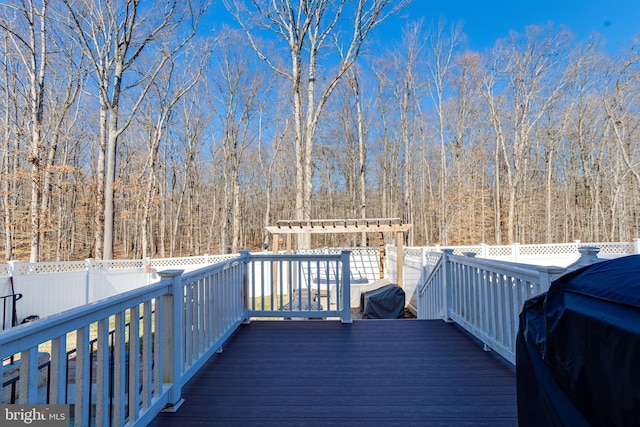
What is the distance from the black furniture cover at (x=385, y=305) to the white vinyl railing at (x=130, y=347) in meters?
4.36

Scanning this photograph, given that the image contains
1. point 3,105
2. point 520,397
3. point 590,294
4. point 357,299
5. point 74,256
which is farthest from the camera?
point 74,256

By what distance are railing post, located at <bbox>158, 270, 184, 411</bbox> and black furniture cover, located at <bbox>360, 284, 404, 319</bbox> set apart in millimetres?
5814

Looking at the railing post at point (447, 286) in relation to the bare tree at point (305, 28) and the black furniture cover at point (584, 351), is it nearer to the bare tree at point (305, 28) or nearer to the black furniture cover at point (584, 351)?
the black furniture cover at point (584, 351)

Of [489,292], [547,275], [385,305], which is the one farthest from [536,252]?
[547,275]

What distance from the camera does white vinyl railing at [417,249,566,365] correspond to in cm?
255

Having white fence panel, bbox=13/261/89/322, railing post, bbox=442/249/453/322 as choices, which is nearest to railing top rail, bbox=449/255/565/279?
railing post, bbox=442/249/453/322

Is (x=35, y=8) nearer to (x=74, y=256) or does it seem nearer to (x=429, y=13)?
(x=74, y=256)

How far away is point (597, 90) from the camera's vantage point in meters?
15.6

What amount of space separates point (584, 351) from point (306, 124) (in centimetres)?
1213

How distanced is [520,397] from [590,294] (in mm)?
595

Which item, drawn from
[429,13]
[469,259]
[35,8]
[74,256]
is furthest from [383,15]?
→ [74,256]

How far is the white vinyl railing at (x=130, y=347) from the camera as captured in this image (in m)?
1.26

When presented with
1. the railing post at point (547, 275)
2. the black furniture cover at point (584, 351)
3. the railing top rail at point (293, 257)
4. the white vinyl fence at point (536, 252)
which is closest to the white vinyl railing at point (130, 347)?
the railing top rail at point (293, 257)

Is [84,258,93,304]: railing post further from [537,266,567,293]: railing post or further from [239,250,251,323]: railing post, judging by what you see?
[537,266,567,293]: railing post
